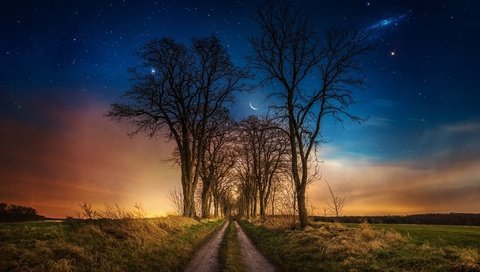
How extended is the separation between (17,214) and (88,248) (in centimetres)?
492

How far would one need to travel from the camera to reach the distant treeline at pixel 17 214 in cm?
1270

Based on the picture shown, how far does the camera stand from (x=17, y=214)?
13.6 meters

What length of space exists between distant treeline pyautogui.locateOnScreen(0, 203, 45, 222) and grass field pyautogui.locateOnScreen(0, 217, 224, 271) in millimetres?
970

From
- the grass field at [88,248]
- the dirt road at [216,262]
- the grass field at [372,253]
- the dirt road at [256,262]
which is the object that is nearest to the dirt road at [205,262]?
the dirt road at [216,262]

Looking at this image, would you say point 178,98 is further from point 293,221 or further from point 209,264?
point 209,264

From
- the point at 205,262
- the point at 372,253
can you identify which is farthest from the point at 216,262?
the point at 372,253

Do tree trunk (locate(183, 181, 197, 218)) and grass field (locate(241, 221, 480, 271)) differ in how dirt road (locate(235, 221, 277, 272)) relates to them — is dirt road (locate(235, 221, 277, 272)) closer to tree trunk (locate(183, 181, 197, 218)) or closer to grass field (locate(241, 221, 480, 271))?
grass field (locate(241, 221, 480, 271))

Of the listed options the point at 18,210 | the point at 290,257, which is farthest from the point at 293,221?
the point at 18,210

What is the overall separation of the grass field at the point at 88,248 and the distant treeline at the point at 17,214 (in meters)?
0.97

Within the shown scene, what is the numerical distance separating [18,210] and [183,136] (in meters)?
18.2

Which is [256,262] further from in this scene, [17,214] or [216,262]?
[17,214]

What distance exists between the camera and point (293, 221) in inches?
936

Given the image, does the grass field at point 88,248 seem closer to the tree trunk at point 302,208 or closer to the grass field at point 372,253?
the grass field at point 372,253

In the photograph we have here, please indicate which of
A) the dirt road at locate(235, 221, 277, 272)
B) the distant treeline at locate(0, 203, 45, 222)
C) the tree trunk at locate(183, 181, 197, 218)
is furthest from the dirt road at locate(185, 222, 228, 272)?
the tree trunk at locate(183, 181, 197, 218)
